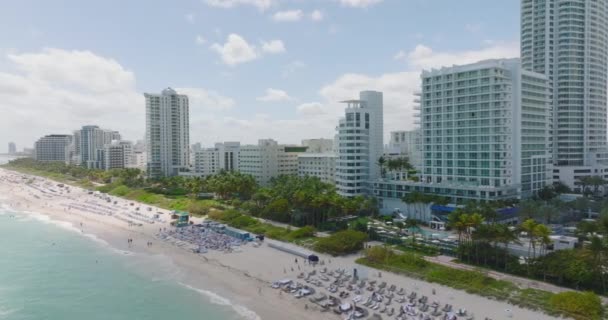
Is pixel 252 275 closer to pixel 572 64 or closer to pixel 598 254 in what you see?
pixel 598 254

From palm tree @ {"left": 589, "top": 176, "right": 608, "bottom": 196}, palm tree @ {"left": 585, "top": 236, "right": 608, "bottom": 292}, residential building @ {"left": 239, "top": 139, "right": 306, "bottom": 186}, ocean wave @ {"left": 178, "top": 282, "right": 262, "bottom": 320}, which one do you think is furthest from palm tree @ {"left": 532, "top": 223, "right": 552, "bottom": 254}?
residential building @ {"left": 239, "top": 139, "right": 306, "bottom": 186}

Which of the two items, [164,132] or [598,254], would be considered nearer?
[598,254]

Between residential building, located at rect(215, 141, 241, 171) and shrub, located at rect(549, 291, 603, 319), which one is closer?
shrub, located at rect(549, 291, 603, 319)

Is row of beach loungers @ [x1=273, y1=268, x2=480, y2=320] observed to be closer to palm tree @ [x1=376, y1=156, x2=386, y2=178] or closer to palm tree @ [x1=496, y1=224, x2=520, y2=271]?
palm tree @ [x1=496, y1=224, x2=520, y2=271]

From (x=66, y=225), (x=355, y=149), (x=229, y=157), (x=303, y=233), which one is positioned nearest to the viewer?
(x=303, y=233)

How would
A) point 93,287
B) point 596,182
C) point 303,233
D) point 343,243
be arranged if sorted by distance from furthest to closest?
point 596,182
point 303,233
point 343,243
point 93,287

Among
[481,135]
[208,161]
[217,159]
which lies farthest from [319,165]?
[481,135]
